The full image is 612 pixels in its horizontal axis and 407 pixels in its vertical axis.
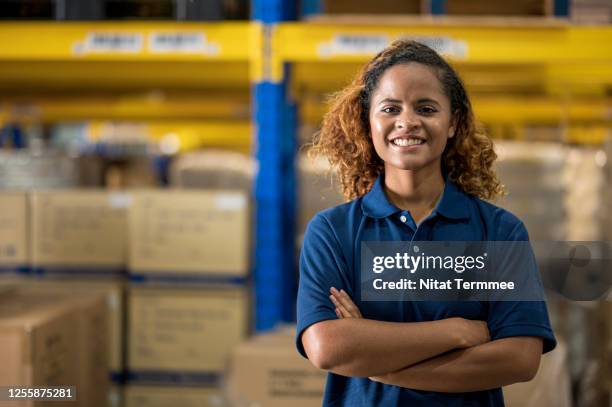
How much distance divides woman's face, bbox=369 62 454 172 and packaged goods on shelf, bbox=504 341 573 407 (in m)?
1.19

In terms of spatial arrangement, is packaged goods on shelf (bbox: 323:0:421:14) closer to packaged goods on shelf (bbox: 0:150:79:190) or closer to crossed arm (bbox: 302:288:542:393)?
packaged goods on shelf (bbox: 0:150:79:190)

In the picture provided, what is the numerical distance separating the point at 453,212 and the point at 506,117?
5205 mm

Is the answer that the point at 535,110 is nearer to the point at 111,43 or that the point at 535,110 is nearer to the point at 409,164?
the point at 111,43

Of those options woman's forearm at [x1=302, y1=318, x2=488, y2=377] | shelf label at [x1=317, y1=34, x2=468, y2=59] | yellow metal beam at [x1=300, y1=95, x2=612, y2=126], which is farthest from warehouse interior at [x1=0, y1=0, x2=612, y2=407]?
yellow metal beam at [x1=300, y1=95, x2=612, y2=126]

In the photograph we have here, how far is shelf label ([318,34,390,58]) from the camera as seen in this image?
3303mm

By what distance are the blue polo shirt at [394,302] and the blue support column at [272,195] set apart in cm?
187

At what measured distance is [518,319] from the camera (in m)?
1.43

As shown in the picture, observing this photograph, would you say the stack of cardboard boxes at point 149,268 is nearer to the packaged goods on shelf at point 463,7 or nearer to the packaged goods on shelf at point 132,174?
the packaged goods on shelf at point 463,7

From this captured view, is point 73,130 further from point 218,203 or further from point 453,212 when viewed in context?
point 453,212

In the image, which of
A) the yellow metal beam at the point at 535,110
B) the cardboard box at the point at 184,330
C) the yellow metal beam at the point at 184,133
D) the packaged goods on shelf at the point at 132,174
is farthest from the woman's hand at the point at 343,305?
the yellow metal beam at the point at 184,133

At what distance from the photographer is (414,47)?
4.89 ft

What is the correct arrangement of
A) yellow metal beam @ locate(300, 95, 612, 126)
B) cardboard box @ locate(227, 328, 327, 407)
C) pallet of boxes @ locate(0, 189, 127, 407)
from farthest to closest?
yellow metal beam @ locate(300, 95, 612, 126), pallet of boxes @ locate(0, 189, 127, 407), cardboard box @ locate(227, 328, 327, 407)

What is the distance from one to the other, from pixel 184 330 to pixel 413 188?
7.28ft

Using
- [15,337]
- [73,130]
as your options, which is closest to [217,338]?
[15,337]
